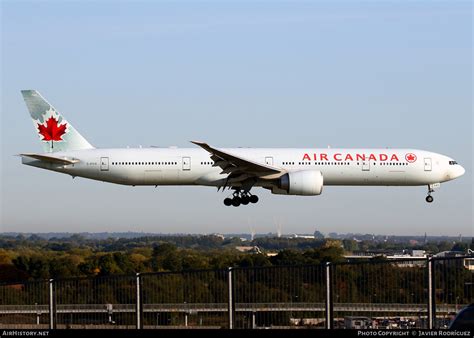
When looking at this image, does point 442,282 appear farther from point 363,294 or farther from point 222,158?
point 222,158

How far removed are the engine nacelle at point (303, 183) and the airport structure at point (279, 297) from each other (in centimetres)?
2889

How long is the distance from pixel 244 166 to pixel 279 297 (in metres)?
32.0

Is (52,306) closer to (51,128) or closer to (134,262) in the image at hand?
(134,262)

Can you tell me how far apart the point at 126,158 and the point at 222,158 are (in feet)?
16.0

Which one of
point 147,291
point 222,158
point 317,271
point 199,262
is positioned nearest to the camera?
point 317,271

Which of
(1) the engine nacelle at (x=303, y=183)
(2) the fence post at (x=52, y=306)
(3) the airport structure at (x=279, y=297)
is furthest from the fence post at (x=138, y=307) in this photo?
(1) the engine nacelle at (x=303, y=183)

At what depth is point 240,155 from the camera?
51125mm

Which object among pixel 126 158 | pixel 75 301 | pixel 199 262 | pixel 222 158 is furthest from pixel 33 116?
pixel 75 301

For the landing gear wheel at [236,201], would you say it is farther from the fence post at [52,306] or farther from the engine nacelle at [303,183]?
the fence post at [52,306]

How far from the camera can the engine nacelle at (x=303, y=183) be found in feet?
164

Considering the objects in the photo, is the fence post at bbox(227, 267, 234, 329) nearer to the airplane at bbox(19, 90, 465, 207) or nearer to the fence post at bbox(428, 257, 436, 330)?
the fence post at bbox(428, 257, 436, 330)

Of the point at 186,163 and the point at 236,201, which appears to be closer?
the point at 186,163

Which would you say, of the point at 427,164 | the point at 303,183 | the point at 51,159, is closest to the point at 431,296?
the point at 303,183

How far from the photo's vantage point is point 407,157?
5322 cm
